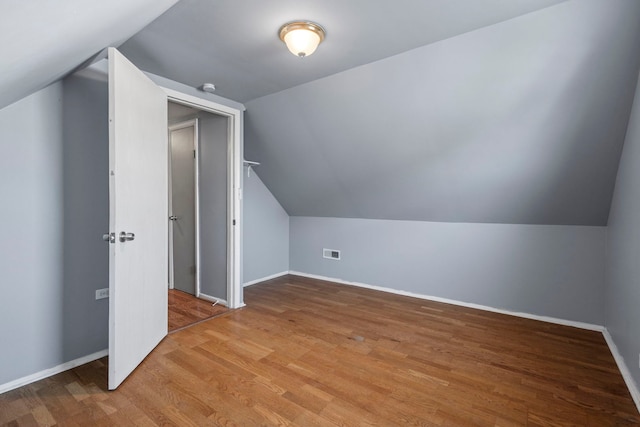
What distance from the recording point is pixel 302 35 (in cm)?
192

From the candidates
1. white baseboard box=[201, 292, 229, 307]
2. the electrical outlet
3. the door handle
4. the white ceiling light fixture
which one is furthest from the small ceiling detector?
white baseboard box=[201, 292, 229, 307]

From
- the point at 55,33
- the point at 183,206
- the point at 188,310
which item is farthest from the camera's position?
the point at 183,206

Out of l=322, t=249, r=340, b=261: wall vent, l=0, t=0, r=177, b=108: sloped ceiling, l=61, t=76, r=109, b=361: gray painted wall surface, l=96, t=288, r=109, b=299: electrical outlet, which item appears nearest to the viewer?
l=0, t=0, r=177, b=108: sloped ceiling

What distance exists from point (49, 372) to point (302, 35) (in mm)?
2753

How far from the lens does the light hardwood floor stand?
1679 mm

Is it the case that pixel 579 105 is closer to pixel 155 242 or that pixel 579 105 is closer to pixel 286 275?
pixel 155 242

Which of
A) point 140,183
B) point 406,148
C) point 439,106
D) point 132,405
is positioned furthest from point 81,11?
point 406,148

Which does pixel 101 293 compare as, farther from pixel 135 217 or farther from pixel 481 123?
pixel 481 123

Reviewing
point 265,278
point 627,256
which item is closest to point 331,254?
point 265,278

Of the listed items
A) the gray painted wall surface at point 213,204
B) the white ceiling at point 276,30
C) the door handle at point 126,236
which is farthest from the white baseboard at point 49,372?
the white ceiling at point 276,30

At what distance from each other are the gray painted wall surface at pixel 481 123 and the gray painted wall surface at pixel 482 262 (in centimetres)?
17

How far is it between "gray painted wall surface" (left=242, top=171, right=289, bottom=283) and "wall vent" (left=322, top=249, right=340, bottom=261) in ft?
2.27

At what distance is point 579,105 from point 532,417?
201 cm

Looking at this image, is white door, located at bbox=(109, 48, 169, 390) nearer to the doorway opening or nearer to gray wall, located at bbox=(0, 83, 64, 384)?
gray wall, located at bbox=(0, 83, 64, 384)
